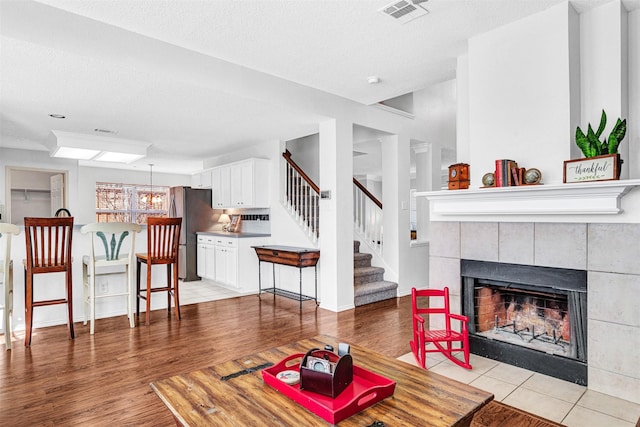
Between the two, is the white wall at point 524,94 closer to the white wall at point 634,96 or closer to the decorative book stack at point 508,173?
the decorative book stack at point 508,173

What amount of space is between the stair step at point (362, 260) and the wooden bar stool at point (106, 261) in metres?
3.02

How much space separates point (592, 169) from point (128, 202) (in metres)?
10.5

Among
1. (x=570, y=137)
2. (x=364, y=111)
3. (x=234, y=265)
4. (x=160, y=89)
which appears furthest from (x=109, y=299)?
(x=570, y=137)

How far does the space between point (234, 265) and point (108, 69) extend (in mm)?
3367

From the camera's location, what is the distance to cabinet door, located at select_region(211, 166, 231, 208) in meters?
6.86

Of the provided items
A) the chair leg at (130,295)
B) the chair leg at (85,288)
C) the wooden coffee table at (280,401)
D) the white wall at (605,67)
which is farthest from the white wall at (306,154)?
the wooden coffee table at (280,401)

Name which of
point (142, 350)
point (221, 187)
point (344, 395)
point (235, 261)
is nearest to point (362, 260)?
point (235, 261)

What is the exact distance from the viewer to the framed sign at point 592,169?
2.33m

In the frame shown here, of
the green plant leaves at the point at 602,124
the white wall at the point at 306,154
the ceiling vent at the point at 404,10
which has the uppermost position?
the ceiling vent at the point at 404,10

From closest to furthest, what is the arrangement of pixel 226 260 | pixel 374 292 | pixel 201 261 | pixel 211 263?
1. pixel 374 292
2. pixel 226 260
3. pixel 211 263
4. pixel 201 261

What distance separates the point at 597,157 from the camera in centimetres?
238

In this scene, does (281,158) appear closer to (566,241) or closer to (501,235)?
(501,235)

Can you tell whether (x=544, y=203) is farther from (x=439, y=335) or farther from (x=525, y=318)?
(x=439, y=335)

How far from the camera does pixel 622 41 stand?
8.46 ft
